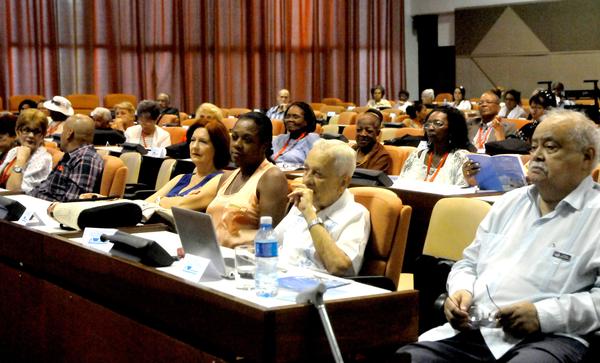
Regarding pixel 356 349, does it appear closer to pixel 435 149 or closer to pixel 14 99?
pixel 435 149

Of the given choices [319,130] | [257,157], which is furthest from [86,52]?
[257,157]

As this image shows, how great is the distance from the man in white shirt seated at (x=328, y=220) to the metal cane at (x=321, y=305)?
0.82 meters

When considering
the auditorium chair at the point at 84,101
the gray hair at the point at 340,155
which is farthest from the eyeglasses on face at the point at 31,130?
the auditorium chair at the point at 84,101

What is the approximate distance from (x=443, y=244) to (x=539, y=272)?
2.50 ft

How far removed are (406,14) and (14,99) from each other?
10.0 meters

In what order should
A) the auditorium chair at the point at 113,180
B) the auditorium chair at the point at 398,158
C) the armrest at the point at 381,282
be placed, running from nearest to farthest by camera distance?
the armrest at the point at 381,282
the auditorium chair at the point at 113,180
the auditorium chair at the point at 398,158

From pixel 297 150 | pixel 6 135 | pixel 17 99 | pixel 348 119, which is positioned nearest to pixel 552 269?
pixel 297 150

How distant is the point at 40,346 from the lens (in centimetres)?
352

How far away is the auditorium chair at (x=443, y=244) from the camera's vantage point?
3283 millimetres

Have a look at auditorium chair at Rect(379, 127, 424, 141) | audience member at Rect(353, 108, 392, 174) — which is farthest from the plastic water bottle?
auditorium chair at Rect(379, 127, 424, 141)

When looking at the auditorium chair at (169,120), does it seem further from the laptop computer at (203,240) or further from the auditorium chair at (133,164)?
the laptop computer at (203,240)

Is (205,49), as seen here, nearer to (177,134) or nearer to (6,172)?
(177,134)

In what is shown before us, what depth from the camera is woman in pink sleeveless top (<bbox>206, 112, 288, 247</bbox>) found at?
3.76 metres

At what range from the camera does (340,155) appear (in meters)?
3.31
